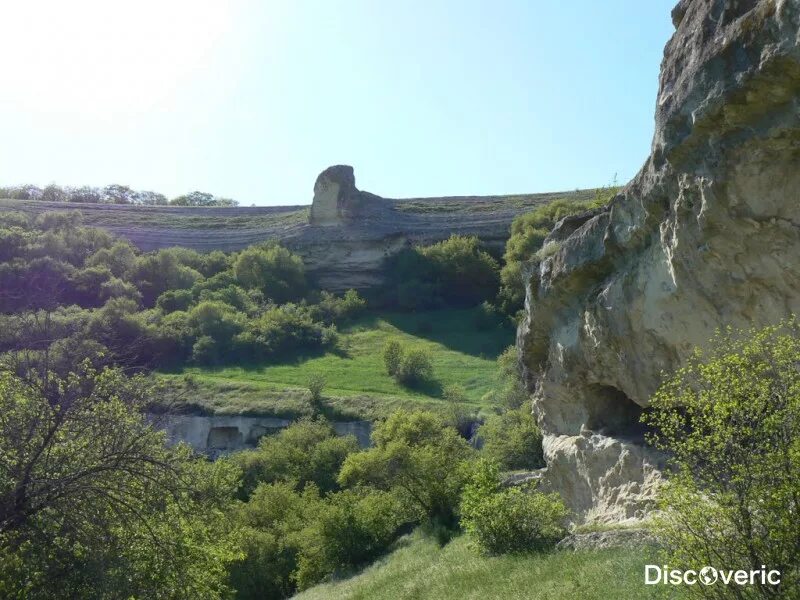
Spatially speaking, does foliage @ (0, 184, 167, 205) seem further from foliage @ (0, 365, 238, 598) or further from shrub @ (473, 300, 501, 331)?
foliage @ (0, 365, 238, 598)

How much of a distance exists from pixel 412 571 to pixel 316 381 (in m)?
21.3

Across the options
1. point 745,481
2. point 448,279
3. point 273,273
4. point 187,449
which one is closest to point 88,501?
point 187,449

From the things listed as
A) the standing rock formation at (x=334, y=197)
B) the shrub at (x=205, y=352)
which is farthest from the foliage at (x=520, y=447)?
the standing rock formation at (x=334, y=197)

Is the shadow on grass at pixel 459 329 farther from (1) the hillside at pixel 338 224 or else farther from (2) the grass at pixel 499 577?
(2) the grass at pixel 499 577

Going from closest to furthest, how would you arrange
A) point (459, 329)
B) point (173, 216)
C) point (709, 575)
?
point (709, 575)
point (459, 329)
point (173, 216)

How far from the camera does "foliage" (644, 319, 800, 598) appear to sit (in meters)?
6.02

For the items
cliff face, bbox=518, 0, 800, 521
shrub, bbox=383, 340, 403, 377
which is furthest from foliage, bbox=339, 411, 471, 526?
shrub, bbox=383, 340, 403, 377

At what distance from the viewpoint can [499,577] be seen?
12.1m

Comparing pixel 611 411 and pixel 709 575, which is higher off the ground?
pixel 709 575

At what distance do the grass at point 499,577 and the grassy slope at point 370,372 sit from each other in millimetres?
16549

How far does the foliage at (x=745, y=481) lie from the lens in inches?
237

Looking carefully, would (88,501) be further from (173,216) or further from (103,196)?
(103,196)

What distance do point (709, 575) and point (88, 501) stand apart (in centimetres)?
729

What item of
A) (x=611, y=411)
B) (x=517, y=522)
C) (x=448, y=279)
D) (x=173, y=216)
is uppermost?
(x=173, y=216)
